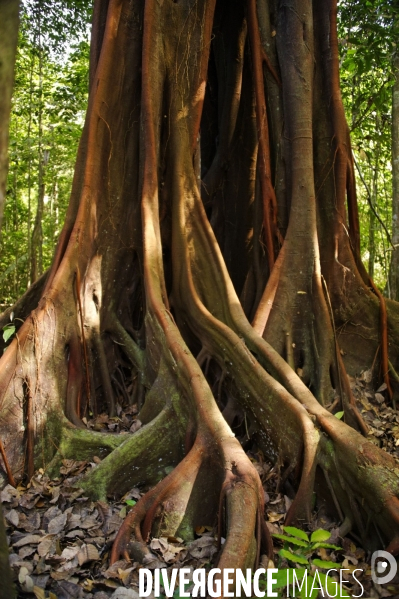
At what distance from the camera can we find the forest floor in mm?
2508

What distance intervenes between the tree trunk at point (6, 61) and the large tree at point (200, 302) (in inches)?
79.6

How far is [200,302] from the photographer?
14.4 feet

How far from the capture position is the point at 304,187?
4.96 m

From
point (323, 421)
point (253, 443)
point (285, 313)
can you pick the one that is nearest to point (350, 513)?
point (323, 421)

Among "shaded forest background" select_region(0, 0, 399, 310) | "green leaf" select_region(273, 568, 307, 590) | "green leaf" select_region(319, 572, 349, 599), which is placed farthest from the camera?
"shaded forest background" select_region(0, 0, 399, 310)

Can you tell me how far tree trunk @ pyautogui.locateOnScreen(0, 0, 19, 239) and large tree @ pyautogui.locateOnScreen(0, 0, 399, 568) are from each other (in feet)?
6.64

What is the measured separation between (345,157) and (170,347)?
112 inches

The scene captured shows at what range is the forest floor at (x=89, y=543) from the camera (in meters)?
2.51

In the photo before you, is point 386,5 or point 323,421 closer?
point 323,421

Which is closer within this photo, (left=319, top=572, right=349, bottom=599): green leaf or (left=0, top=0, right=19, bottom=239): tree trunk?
(left=0, top=0, right=19, bottom=239): tree trunk

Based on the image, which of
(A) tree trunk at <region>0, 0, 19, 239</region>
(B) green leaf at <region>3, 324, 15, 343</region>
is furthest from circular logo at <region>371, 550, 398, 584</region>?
(B) green leaf at <region>3, 324, 15, 343</region>

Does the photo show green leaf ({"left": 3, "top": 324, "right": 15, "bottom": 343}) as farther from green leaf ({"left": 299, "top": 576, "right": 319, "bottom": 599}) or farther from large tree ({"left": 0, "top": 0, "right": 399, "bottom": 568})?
green leaf ({"left": 299, "top": 576, "right": 319, "bottom": 599})

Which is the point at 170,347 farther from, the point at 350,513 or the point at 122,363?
the point at 350,513

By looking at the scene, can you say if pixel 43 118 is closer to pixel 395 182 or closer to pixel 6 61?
pixel 395 182
